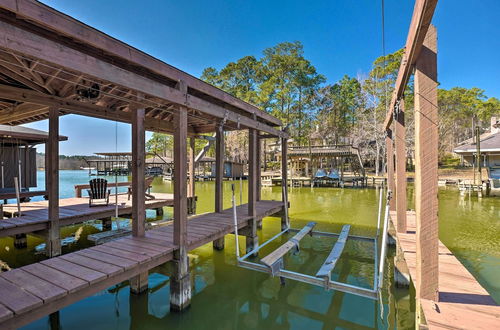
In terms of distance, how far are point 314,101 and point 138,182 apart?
29.2 m

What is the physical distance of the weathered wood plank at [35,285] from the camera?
2143 millimetres

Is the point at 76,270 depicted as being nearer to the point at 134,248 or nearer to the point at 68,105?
the point at 134,248

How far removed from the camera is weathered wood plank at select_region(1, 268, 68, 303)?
2.14 meters

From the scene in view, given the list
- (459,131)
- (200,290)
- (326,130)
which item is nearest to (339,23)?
(326,130)

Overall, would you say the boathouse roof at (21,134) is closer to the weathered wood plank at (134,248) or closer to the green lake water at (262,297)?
the green lake water at (262,297)

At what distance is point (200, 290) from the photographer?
3871 mm

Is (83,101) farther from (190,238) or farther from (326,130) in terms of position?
(326,130)

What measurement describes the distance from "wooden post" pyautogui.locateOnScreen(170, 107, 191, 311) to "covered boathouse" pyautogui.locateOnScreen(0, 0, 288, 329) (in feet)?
0.04

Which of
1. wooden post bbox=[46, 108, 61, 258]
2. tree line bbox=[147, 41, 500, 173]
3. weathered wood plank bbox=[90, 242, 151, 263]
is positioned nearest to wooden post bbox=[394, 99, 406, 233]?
weathered wood plank bbox=[90, 242, 151, 263]

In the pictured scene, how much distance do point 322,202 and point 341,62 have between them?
1058 inches

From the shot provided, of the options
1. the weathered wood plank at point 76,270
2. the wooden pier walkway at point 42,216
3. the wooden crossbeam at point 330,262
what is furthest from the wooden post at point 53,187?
the wooden crossbeam at point 330,262

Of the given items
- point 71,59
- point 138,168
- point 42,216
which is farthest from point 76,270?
point 42,216

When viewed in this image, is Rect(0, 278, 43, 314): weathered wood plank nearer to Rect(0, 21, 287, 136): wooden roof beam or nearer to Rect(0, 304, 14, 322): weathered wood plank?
Rect(0, 304, 14, 322): weathered wood plank

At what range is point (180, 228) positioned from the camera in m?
3.37
